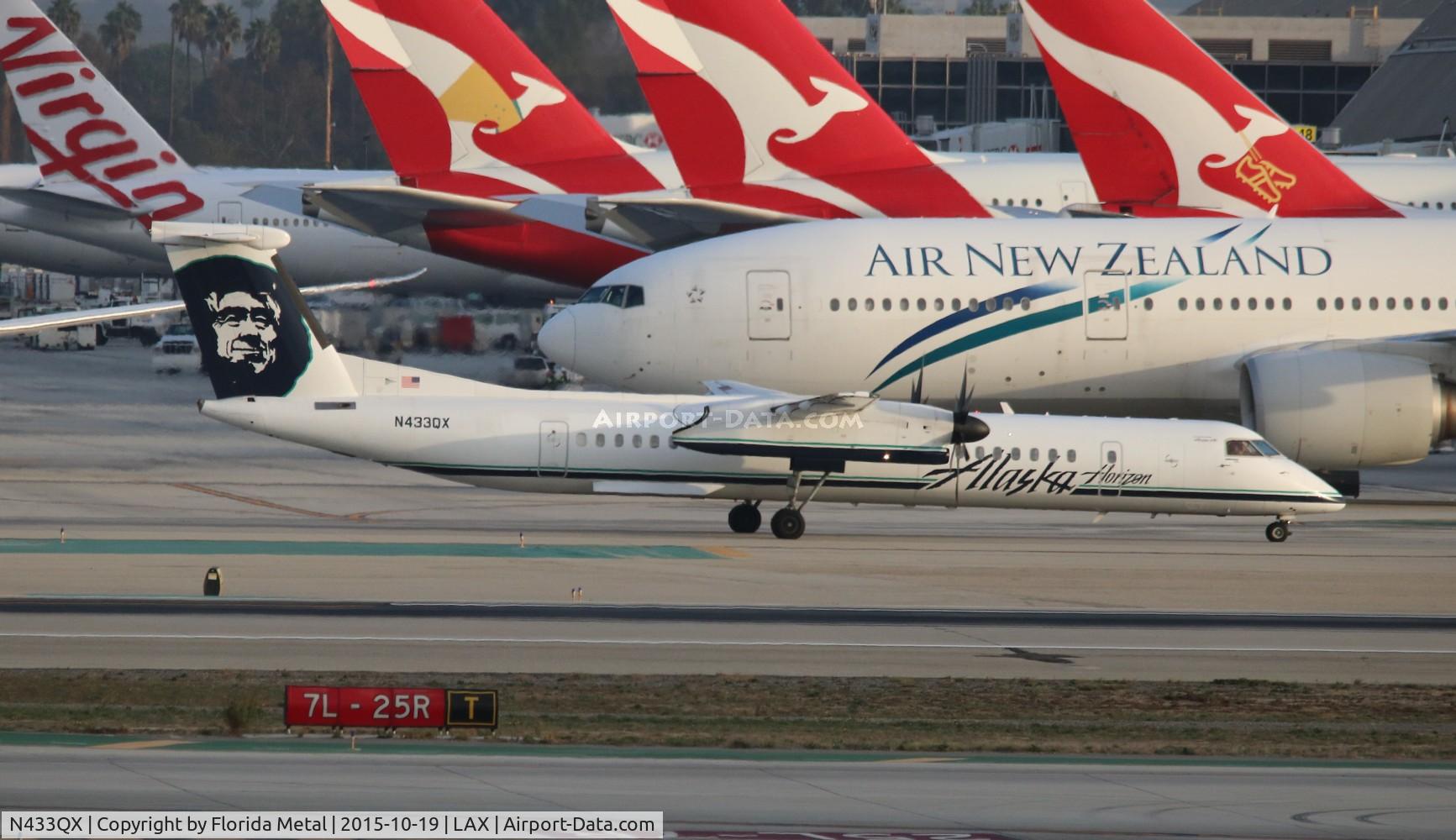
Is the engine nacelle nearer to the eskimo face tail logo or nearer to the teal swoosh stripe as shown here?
the teal swoosh stripe

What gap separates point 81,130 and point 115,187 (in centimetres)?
256

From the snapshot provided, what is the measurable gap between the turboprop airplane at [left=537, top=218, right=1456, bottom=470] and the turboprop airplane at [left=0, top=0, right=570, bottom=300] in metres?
19.7

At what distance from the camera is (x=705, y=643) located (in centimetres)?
2428

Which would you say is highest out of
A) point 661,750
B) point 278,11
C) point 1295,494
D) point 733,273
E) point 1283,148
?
point 278,11

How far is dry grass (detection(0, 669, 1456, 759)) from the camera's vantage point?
18812 mm

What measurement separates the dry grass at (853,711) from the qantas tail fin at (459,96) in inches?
1232

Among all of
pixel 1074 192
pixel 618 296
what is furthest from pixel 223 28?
pixel 618 296

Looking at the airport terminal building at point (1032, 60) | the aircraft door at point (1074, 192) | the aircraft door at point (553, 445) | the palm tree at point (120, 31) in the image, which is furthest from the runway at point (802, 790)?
the palm tree at point (120, 31)

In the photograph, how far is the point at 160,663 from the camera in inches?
882

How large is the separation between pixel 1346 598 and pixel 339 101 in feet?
483

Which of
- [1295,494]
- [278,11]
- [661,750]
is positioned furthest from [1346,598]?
[278,11]

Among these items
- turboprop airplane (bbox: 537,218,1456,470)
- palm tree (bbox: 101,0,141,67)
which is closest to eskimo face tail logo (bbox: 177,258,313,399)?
turboprop airplane (bbox: 537,218,1456,470)

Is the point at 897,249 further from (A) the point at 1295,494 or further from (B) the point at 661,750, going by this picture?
(B) the point at 661,750

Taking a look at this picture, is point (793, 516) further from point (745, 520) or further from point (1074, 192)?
point (1074, 192)
